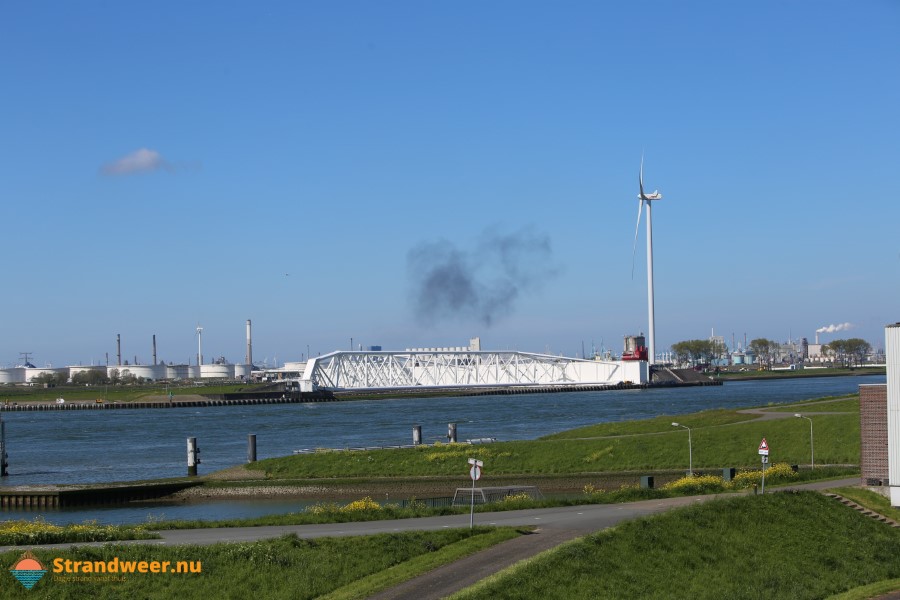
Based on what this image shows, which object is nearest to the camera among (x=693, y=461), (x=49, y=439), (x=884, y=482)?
(x=884, y=482)

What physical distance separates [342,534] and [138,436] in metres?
77.8

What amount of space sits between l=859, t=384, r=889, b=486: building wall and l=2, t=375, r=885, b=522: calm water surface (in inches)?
984

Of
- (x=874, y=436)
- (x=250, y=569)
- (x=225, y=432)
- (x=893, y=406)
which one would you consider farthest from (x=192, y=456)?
(x=225, y=432)

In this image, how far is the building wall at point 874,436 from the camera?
35.3m

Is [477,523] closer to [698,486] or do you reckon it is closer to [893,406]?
[698,486]

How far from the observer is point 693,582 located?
79.4ft

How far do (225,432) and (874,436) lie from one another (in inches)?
2959

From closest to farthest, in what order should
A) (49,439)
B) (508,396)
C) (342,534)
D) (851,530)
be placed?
1. (342,534)
2. (851,530)
3. (49,439)
4. (508,396)

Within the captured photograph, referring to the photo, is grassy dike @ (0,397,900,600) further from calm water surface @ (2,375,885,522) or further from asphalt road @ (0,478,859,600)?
calm water surface @ (2,375,885,522)

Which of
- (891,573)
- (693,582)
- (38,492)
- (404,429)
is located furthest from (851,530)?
(404,429)

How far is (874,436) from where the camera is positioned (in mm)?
36062

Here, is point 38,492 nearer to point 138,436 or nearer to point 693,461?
point 693,461

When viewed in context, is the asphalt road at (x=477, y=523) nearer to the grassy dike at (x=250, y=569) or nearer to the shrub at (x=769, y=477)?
the grassy dike at (x=250, y=569)

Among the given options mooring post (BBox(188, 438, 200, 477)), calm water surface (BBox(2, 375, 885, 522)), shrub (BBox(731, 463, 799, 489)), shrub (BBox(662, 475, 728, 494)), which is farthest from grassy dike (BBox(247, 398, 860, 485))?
shrub (BBox(662, 475, 728, 494))
